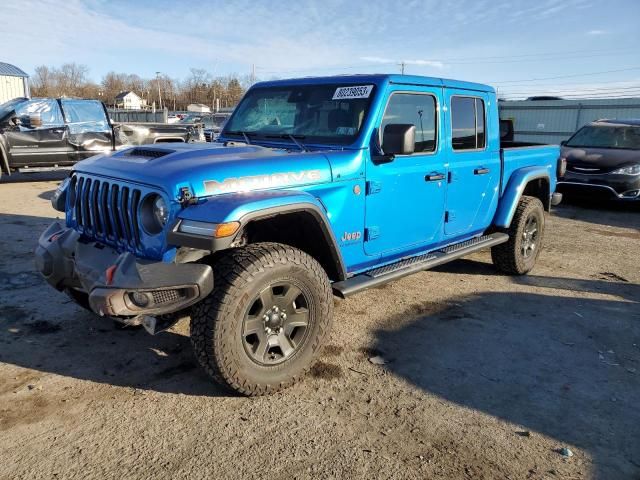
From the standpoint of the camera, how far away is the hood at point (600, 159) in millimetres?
9766

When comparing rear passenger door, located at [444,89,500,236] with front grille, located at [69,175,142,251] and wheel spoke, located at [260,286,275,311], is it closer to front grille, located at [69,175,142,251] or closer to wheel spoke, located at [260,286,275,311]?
wheel spoke, located at [260,286,275,311]

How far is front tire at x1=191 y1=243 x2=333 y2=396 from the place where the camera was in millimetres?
2826

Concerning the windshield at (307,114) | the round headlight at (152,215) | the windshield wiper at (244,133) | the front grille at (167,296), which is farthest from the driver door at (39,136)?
the front grille at (167,296)

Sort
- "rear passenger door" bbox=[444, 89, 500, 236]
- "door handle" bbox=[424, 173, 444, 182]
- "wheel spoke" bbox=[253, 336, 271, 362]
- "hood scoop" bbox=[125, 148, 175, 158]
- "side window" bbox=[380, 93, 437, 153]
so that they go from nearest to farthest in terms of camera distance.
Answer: "wheel spoke" bbox=[253, 336, 271, 362], "hood scoop" bbox=[125, 148, 175, 158], "side window" bbox=[380, 93, 437, 153], "door handle" bbox=[424, 173, 444, 182], "rear passenger door" bbox=[444, 89, 500, 236]

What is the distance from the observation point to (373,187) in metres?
3.71

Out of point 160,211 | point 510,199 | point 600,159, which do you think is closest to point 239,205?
point 160,211

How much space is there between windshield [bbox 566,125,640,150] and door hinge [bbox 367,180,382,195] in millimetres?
8947

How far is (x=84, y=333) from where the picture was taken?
3.93 meters

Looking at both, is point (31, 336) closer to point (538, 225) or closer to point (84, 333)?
point (84, 333)

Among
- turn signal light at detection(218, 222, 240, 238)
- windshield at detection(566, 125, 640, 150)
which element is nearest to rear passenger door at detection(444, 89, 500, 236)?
turn signal light at detection(218, 222, 240, 238)

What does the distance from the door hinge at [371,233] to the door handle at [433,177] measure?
0.68 meters

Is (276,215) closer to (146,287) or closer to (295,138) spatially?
(146,287)

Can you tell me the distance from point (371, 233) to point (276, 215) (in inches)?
38.1

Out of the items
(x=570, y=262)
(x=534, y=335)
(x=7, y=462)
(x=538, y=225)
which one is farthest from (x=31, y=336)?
(x=570, y=262)
